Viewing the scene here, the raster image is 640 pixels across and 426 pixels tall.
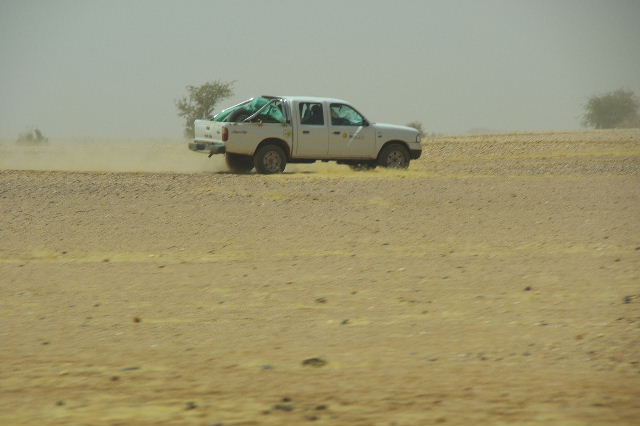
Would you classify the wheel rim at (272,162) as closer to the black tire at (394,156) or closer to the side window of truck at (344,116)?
the side window of truck at (344,116)

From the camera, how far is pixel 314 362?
20.7 feet

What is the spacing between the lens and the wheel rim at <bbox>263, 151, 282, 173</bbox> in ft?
67.5

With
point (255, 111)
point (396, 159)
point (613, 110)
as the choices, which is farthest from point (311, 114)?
point (613, 110)

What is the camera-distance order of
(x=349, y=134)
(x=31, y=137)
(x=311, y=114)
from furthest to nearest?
(x=31, y=137) → (x=349, y=134) → (x=311, y=114)

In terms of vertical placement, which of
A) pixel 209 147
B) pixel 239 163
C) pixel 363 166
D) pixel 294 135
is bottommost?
pixel 363 166

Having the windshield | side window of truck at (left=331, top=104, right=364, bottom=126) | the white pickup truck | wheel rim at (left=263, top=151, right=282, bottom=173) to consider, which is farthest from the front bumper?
side window of truck at (left=331, top=104, right=364, bottom=126)

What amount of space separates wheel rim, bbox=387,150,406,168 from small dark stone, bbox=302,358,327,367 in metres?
15.8

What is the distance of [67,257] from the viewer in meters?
11.0

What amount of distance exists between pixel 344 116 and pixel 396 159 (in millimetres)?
1684

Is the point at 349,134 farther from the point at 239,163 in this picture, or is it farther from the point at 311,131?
the point at 239,163

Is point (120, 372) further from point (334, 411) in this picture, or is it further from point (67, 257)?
point (67, 257)

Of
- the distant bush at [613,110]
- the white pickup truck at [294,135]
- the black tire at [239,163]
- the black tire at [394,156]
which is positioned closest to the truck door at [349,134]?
the white pickup truck at [294,135]

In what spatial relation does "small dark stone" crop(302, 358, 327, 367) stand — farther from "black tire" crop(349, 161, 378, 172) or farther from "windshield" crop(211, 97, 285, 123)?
"black tire" crop(349, 161, 378, 172)

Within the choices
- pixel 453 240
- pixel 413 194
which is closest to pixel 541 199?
pixel 413 194
